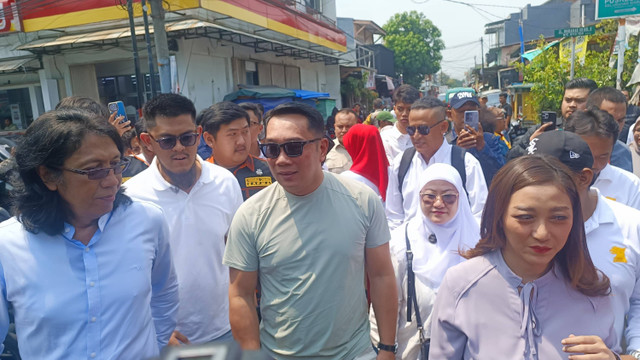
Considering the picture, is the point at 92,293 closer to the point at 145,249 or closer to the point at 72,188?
the point at 145,249

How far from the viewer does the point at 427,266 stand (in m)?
2.53

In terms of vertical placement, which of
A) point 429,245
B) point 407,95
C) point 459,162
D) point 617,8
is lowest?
point 429,245

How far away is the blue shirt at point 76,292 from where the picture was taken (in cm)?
164

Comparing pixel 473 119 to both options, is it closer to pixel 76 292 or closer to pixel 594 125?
pixel 594 125

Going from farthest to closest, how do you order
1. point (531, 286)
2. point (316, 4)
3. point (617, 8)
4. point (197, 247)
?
point (316, 4), point (617, 8), point (197, 247), point (531, 286)

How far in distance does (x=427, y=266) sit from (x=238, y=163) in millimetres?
1583

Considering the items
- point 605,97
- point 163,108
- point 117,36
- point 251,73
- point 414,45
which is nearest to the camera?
point 163,108

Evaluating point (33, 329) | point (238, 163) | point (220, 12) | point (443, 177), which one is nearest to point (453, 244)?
point (443, 177)

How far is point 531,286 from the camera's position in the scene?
1.64 meters

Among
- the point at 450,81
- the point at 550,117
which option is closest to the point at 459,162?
the point at 550,117

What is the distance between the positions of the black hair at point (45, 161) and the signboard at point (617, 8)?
10921 millimetres

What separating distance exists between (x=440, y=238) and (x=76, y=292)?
194cm

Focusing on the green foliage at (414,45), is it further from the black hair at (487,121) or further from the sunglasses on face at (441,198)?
the sunglasses on face at (441,198)

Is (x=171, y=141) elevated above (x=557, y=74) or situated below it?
below
